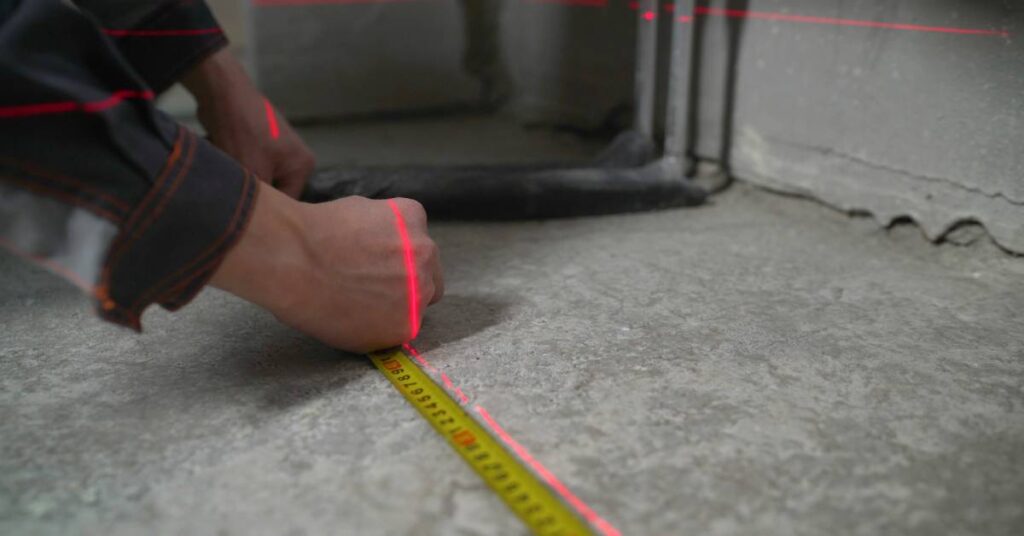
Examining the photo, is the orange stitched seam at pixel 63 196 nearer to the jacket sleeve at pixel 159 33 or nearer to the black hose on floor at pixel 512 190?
the jacket sleeve at pixel 159 33

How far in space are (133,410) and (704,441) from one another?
2.41 ft

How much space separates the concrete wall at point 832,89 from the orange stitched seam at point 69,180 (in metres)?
1.51

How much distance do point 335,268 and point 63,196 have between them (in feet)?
1.12

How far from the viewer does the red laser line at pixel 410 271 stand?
1175mm

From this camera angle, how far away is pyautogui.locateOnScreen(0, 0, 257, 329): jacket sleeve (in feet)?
2.84

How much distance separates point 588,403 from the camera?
105cm

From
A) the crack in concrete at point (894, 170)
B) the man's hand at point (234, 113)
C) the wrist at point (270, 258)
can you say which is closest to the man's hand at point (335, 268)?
the wrist at point (270, 258)

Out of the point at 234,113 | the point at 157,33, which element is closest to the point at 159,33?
the point at 157,33

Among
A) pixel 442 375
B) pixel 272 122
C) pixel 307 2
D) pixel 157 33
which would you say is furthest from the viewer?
pixel 307 2

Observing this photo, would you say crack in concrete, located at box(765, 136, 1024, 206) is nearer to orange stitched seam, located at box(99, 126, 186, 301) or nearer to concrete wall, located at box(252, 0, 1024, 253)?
concrete wall, located at box(252, 0, 1024, 253)

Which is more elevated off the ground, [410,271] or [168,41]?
[168,41]

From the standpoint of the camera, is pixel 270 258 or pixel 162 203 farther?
pixel 270 258

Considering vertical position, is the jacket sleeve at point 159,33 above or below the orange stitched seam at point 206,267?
above

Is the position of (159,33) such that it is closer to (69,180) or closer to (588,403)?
(69,180)
